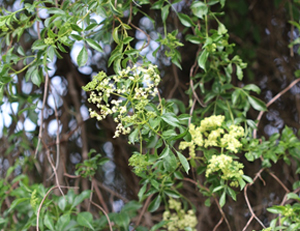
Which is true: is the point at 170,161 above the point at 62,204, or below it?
above

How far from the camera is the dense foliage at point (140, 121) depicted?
2.70 feet

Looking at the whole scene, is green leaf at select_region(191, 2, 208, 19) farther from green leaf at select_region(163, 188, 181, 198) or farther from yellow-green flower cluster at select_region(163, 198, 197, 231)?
yellow-green flower cluster at select_region(163, 198, 197, 231)

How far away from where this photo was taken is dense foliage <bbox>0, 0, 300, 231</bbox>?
32.4 inches

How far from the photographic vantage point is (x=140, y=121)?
34.4 inches

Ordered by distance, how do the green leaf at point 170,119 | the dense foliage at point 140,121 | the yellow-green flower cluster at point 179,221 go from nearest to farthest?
the green leaf at point 170,119 < the dense foliage at point 140,121 < the yellow-green flower cluster at point 179,221

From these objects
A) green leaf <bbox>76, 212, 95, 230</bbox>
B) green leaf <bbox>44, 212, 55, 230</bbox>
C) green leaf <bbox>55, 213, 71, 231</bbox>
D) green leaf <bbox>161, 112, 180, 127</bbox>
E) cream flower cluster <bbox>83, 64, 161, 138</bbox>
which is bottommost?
green leaf <bbox>55, 213, 71, 231</bbox>

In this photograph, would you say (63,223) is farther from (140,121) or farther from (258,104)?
A: (258,104)

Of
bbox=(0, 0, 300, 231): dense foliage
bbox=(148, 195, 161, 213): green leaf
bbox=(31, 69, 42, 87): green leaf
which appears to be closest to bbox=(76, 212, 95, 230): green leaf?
bbox=(0, 0, 300, 231): dense foliage

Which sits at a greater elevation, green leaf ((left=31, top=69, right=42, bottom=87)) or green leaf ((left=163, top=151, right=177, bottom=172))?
green leaf ((left=31, top=69, right=42, bottom=87))

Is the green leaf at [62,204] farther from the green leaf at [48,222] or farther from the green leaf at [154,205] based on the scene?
the green leaf at [154,205]

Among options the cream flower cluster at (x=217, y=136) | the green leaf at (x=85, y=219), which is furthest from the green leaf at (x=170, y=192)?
the green leaf at (x=85, y=219)

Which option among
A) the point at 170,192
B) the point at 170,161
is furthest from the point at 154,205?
the point at 170,161

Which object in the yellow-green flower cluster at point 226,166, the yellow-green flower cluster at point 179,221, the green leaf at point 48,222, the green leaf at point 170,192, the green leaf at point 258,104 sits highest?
the green leaf at point 258,104

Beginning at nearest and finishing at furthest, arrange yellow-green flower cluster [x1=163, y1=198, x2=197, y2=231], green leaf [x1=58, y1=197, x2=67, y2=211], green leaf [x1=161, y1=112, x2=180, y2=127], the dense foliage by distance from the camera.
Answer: green leaf [x1=161, y1=112, x2=180, y2=127] → the dense foliage → green leaf [x1=58, y1=197, x2=67, y2=211] → yellow-green flower cluster [x1=163, y1=198, x2=197, y2=231]
